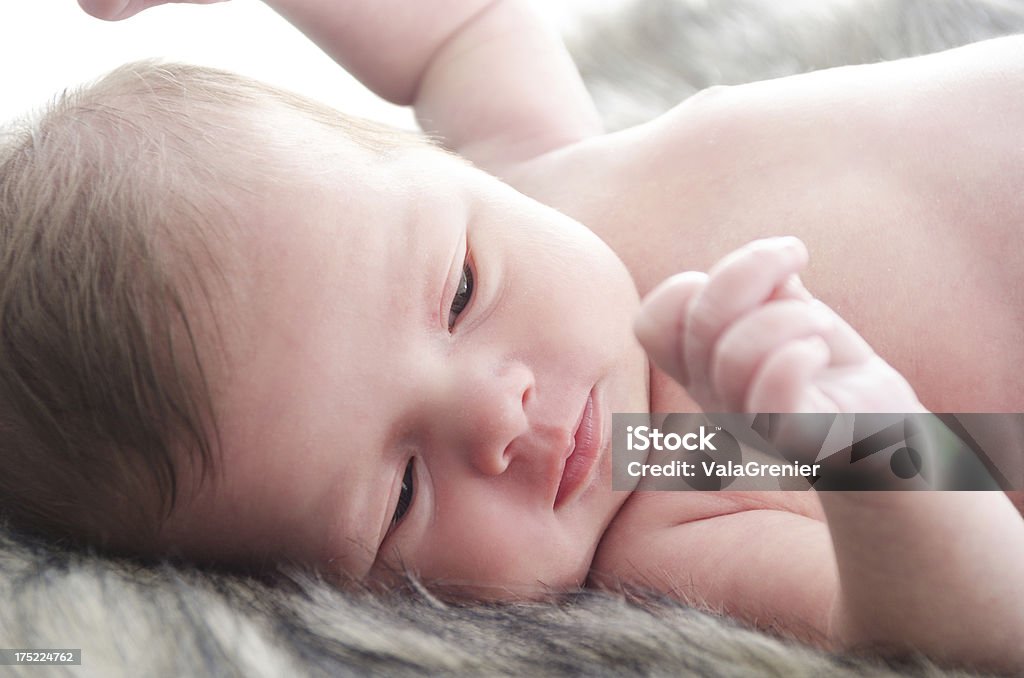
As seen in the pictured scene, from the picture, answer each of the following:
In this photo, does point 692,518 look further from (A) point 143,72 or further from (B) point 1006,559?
(A) point 143,72

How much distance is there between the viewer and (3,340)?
0.74 meters

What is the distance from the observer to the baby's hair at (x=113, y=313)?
27.5 inches

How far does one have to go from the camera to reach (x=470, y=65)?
1264mm

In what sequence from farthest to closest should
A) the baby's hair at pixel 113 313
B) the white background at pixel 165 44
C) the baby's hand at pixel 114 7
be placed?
the white background at pixel 165 44
the baby's hand at pixel 114 7
the baby's hair at pixel 113 313

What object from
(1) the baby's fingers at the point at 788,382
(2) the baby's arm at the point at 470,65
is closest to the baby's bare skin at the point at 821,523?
(1) the baby's fingers at the point at 788,382

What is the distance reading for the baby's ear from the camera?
527 mm

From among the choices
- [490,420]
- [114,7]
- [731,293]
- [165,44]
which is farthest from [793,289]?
[165,44]

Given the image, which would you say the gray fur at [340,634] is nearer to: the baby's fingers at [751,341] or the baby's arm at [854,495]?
the baby's arm at [854,495]

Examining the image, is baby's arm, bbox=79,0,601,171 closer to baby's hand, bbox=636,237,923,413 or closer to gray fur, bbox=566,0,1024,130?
gray fur, bbox=566,0,1024,130

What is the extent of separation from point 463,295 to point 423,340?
0.06 metres

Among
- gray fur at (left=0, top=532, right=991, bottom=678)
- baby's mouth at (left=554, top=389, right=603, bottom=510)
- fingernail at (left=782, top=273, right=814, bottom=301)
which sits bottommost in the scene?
gray fur at (left=0, top=532, right=991, bottom=678)

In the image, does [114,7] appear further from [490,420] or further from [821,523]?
[821,523]

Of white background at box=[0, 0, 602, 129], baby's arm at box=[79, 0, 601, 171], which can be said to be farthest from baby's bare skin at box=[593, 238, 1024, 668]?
white background at box=[0, 0, 602, 129]

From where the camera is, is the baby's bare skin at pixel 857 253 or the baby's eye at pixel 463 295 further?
the baby's eye at pixel 463 295
